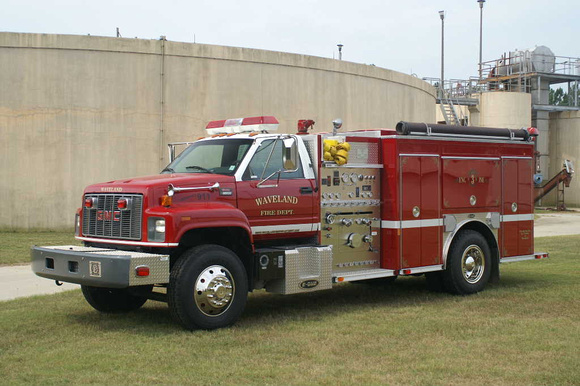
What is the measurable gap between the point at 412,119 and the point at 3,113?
1570cm

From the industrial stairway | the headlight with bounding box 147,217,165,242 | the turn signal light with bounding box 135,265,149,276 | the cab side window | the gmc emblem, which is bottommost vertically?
the turn signal light with bounding box 135,265,149,276

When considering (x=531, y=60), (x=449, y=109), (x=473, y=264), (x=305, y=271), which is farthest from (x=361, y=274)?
(x=531, y=60)

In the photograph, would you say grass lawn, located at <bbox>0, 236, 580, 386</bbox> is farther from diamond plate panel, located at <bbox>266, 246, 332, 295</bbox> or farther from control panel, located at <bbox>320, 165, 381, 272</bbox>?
control panel, located at <bbox>320, 165, 381, 272</bbox>

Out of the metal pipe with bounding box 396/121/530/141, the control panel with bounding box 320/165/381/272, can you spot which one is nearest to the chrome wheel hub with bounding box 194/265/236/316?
the control panel with bounding box 320/165/381/272

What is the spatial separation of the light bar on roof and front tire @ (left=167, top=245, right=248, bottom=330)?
1959 millimetres

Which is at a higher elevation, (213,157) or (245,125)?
(245,125)

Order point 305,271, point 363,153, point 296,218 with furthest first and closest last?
point 363,153 → point 296,218 → point 305,271

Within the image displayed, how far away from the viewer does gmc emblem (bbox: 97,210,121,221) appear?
889 centimetres

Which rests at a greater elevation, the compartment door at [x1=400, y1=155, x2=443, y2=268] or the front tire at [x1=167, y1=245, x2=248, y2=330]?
the compartment door at [x1=400, y1=155, x2=443, y2=268]

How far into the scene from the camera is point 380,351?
766cm

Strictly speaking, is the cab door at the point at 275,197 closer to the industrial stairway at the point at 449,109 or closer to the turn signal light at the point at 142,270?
the turn signal light at the point at 142,270

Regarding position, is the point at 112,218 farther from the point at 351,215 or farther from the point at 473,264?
the point at 473,264

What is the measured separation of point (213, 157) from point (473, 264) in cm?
452

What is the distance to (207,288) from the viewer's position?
8.62 m
